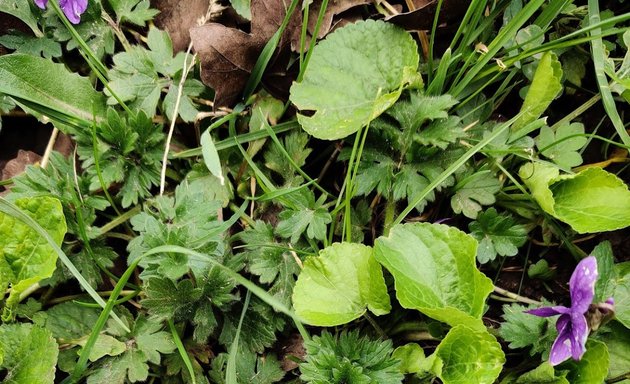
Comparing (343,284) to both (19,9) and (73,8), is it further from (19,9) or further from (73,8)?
(19,9)

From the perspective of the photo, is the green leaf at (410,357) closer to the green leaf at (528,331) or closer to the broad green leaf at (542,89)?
the green leaf at (528,331)

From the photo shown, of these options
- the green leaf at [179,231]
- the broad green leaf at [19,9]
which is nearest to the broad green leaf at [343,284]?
the green leaf at [179,231]

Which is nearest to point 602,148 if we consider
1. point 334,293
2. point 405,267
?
point 405,267

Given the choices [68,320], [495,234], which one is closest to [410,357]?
[495,234]

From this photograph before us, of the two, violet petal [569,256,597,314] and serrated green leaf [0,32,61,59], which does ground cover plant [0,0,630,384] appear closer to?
serrated green leaf [0,32,61,59]

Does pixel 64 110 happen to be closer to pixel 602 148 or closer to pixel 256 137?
pixel 256 137

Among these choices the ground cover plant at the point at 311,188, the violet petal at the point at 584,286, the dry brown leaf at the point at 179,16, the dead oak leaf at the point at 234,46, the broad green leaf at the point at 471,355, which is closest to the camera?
the violet petal at the point at 584,286

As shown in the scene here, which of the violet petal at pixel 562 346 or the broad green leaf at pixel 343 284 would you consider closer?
the violet petal at pixel 562 346
